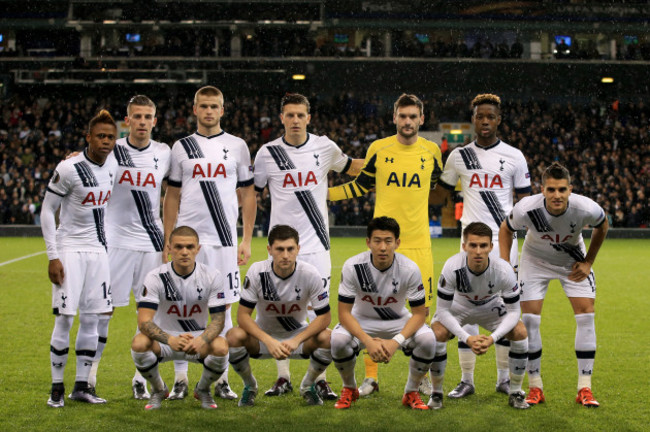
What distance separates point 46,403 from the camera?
579 cm

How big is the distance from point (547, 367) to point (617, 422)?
194 cm

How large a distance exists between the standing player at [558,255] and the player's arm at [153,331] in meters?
2.70

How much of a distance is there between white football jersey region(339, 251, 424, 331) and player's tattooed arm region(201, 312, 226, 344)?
927 millimetres

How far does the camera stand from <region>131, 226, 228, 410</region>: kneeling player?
5445 millimetres

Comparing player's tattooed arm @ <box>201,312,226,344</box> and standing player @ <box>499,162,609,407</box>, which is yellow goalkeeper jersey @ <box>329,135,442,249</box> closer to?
standing player @ <box>499,162,609,407</box>

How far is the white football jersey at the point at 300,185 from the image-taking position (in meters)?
6.52

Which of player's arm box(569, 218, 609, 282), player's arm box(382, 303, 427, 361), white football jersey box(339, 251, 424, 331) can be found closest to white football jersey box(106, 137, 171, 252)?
white football jersey box(339, 251, 424, 331)

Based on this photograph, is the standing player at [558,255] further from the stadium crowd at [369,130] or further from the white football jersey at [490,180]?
the stadium crowd at [369,130]

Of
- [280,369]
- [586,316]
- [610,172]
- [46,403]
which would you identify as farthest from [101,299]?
[610,172]

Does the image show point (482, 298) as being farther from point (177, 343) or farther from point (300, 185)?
point (177, 343)

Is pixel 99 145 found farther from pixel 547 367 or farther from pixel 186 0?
pixel 186 0

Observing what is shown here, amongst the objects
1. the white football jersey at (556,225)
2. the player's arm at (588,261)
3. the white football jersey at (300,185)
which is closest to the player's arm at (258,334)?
the white football jersey at (300,185)

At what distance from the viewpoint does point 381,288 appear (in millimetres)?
5859

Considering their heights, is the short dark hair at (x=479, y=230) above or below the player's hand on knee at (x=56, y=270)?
above
